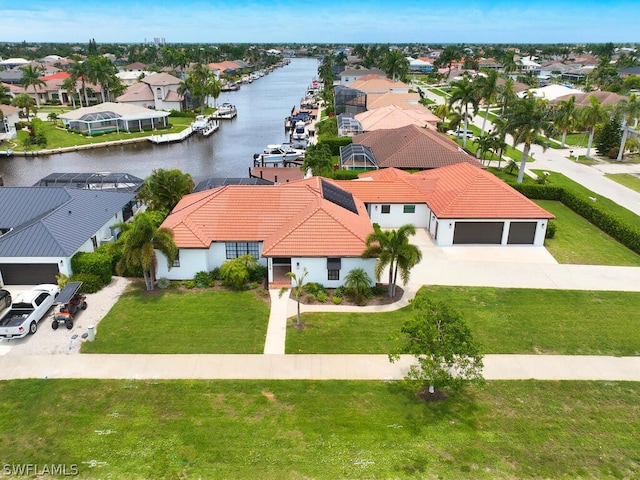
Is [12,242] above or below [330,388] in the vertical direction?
above

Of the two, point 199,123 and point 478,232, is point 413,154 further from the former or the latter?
point 199,123

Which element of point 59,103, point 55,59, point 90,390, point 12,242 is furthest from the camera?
point 55,59

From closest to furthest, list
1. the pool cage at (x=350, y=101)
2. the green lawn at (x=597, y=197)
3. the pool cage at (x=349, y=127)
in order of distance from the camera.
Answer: the green lawn at (x=597, y=197)
the pool cage at (x=349, y=127)
the pool cage at (x=350, y=101)

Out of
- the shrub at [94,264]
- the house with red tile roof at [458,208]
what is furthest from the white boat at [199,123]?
the shrub at [94,264]

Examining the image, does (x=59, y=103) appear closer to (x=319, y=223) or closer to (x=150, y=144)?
(x=150, y=144)

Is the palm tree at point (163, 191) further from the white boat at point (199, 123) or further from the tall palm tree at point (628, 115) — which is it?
the tall palm tree at point (628, 115)

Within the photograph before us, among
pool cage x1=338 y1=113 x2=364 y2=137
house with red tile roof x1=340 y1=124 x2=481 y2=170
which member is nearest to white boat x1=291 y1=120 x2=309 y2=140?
pool cage x1=338 y1=113 x2=364 y2=137

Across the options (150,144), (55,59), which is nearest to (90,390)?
(150,144)

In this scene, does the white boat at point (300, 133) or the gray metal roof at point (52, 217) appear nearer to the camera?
the gray metal roof at point (52, 217)
